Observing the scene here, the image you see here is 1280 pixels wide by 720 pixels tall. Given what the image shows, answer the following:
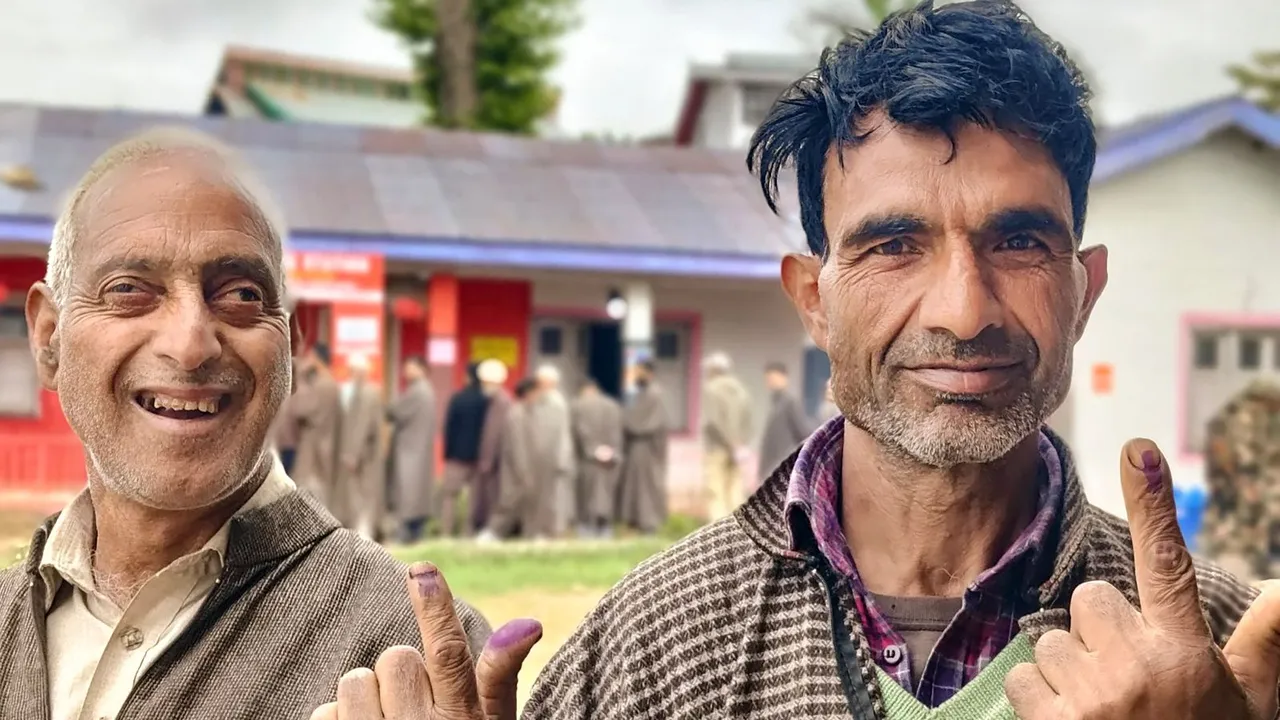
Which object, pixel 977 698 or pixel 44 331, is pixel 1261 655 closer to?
pixel 977 698

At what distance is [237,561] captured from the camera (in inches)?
78.1

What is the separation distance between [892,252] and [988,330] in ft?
0.56

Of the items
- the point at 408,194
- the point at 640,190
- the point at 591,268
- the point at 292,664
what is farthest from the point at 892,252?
the point at 640,190

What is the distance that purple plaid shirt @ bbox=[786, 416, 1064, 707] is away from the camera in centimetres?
168

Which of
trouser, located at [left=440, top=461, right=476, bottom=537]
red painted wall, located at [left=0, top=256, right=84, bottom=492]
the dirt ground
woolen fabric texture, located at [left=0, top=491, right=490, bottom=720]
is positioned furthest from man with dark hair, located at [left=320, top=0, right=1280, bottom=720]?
red painted wall, located at [left=0, top=256, right=84, bottom=492]

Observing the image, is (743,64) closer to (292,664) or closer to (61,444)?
(61,444)

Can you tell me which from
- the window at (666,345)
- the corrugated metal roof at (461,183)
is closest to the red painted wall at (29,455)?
the corrugated metal roof at (461,183)

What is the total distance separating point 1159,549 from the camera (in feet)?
4.46

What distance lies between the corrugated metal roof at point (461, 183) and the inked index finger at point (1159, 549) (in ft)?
36.9

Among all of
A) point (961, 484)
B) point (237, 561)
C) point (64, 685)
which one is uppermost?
point (961, 484)

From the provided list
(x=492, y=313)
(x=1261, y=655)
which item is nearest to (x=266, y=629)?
(x=1261, y=655)

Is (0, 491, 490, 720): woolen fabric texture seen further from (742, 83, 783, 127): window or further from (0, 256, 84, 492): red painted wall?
(742, 83, 783, 127): window

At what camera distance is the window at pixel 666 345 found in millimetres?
15203

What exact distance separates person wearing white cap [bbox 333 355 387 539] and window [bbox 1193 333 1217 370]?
8.28 m
